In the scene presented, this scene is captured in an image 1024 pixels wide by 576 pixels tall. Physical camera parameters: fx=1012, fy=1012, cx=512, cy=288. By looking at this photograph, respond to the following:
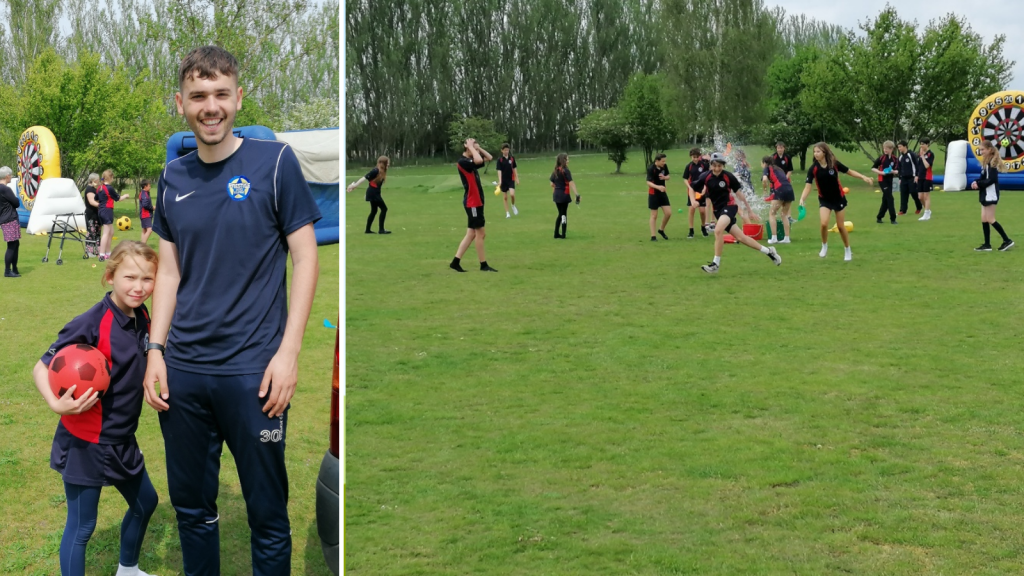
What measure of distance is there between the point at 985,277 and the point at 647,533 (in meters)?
9.83

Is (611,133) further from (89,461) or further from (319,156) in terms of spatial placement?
(89,461)

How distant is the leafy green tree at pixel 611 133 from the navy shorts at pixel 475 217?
3665cm

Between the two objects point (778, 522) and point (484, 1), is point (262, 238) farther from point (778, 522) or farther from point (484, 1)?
point (484, 1)

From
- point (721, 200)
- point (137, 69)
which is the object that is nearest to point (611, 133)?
point (721, 200)

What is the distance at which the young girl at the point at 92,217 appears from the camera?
16.1 metres

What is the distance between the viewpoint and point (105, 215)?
16297mm

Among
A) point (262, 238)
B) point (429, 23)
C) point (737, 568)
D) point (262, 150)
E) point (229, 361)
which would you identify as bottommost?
point (737, 568)

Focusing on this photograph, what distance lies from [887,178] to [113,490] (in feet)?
63.8

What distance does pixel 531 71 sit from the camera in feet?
248

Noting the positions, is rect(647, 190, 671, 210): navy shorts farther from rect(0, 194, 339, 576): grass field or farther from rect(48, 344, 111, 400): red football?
rect(48, 344, 111, 400): red football

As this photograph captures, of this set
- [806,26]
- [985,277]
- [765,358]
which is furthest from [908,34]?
[806,26]

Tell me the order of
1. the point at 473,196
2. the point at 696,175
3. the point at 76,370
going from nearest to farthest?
1. the point at 76,370
2. the point at 473,196
3. the point at 696,175

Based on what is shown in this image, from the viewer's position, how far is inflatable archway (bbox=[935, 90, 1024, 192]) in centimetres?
3067

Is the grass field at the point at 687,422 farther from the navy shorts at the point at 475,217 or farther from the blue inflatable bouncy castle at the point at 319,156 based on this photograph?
the blue inflatable bouncy castle at the point at 319,156
